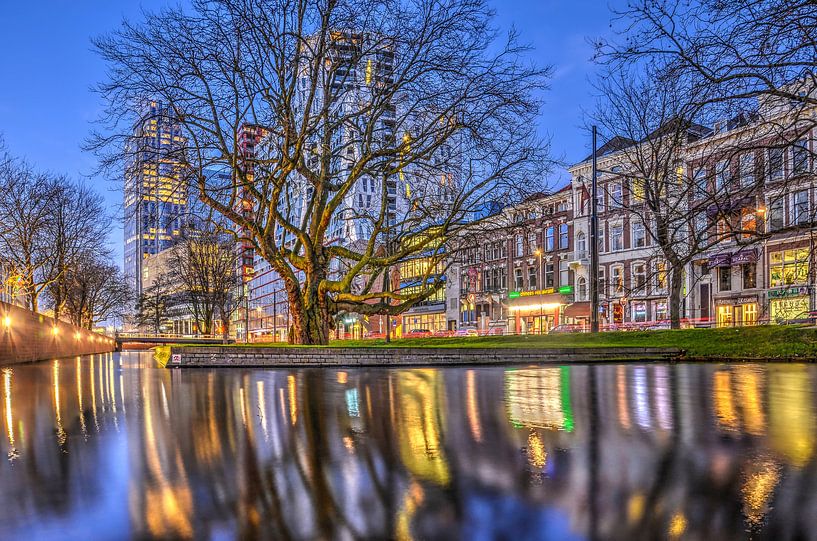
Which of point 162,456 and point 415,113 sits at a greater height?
point 415,113

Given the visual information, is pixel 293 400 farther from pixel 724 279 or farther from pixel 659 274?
pixel 724 279

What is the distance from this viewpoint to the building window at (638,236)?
178ft

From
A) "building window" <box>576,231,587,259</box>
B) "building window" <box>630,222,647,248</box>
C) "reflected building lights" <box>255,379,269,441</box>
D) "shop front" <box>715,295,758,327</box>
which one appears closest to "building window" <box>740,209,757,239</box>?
"reflected building lights" <box>255,379,269,441</box>

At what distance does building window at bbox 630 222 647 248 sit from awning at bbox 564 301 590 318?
6908 mm

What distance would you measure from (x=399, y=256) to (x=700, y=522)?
19.1 meters

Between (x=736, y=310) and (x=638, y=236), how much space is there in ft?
36.9

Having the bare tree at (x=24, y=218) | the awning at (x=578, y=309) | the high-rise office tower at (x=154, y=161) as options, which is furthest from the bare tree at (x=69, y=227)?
the awning at (x=578, y=309)

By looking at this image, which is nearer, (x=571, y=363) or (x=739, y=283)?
(x=571, y=363)

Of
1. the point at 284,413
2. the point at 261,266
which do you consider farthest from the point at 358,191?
the point at 284,413

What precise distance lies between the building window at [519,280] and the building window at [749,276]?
24.9 m

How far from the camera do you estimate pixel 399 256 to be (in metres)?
22.3

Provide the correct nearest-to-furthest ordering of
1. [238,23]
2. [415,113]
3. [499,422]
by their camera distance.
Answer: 1. [499,422]
2. [238,23]
3. [415,113]

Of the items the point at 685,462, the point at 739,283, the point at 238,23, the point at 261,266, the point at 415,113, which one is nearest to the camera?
the point at 685,462

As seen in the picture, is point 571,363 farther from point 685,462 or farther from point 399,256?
point 685,462
